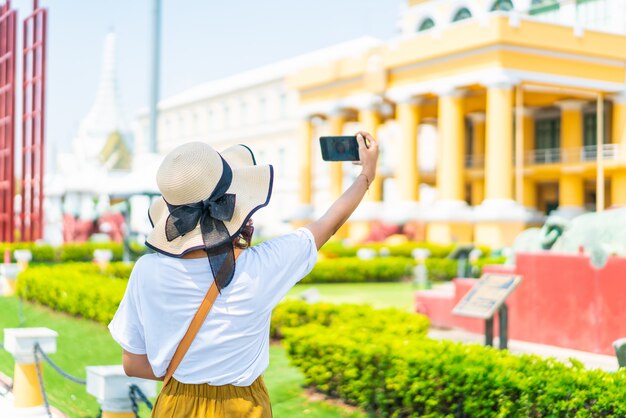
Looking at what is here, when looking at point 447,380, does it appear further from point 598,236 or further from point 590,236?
point 590,236

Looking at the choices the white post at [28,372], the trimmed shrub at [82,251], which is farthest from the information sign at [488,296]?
the trimmed shrub at [82,251]

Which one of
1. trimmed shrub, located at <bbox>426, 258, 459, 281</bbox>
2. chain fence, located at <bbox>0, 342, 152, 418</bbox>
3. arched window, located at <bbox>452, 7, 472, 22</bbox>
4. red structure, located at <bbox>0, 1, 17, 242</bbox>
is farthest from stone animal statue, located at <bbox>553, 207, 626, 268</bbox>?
arched window, located at <bbox>452, 7, 472, 22</bbox>

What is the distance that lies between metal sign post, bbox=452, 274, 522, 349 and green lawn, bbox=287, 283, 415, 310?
5.51m

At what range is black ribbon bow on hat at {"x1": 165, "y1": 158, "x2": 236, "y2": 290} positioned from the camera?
2299mm

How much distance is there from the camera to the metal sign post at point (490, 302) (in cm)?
709

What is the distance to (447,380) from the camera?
504cm

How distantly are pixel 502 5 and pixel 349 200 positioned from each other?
3347cm

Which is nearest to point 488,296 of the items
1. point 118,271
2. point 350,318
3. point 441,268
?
point 350,318

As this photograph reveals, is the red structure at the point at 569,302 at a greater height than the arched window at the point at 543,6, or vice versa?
the arched window at the point at 543,6

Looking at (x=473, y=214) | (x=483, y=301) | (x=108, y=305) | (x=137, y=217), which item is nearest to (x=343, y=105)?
(x=473, y=214)

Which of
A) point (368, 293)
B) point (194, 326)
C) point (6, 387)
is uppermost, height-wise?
point (194, 326)

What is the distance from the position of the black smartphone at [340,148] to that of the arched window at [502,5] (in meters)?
32.7

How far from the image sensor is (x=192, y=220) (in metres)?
2.35

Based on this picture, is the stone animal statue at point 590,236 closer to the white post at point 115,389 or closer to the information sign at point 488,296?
the information sign at point 488,296
